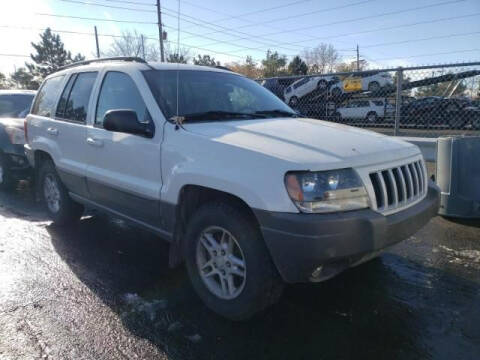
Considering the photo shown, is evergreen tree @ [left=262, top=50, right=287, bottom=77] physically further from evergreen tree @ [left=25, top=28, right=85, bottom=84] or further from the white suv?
the white suv

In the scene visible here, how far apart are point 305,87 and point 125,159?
7335 millimetres

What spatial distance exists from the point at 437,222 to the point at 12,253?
16.3 feet

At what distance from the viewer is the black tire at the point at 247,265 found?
2549 millimetres

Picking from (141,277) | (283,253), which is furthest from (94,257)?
(283,253)

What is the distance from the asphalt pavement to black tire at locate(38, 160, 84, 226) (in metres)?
0.69

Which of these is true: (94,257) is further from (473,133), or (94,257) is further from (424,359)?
(473,133)

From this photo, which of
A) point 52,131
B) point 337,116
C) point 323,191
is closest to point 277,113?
point 323,191

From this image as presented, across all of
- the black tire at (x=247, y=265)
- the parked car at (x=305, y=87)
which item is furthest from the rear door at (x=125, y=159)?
the parked car at (x=305, y=87)

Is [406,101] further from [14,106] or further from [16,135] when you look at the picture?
[14,106]

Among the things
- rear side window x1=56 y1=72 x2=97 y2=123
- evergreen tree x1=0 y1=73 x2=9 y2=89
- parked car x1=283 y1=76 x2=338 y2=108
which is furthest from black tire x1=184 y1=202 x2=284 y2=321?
evergreen tree x1=0 y1=73 x2=9 y2=89

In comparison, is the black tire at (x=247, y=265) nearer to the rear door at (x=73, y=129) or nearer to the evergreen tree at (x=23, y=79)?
the rear door at (x=73, y=129)

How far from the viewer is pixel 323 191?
7.82ft

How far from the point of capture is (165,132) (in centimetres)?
310

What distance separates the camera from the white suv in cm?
238
